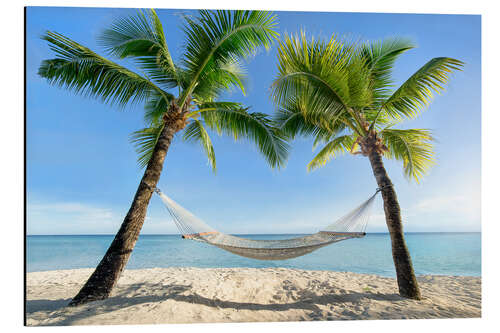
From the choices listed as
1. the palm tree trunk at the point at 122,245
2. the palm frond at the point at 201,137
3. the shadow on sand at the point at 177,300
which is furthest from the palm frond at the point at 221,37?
the shadow on sand at the point at 177,300

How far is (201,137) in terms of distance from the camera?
2889mm

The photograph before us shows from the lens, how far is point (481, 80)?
6.80 feet

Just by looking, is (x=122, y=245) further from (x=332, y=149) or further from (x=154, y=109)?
(x=332, y=149)

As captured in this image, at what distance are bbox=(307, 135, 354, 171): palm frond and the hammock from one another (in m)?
Answer: 0.94

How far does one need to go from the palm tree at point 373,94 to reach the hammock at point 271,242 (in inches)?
11.6

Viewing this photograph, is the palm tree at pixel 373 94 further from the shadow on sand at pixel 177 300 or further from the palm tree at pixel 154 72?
the shadow on sand at pixel 177 300

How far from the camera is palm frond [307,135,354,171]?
284cm

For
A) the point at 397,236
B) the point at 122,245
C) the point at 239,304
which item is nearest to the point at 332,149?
the point at 397,236

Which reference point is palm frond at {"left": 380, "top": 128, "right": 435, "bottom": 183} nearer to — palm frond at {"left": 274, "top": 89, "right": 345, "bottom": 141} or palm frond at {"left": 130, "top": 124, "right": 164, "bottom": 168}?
palm frond at {"left": 274, "top": 89, "right": 345, "bottom": 141}

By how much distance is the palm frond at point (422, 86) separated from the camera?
5.97 ft

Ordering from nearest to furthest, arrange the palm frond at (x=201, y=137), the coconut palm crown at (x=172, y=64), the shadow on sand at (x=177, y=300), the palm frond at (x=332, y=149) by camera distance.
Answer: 1. the shadow on sand at (x=177, y=300)
2. the coconut palm crown at (x=172, y=64)
3. the palm frond at (x=201, y=137)
4. the palm frond at (x=332, y=149)

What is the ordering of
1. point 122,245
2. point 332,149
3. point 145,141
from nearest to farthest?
point 122,245 → point 145,141 → point 332,149

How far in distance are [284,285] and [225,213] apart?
25.5 ft

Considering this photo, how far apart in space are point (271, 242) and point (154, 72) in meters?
2.18
